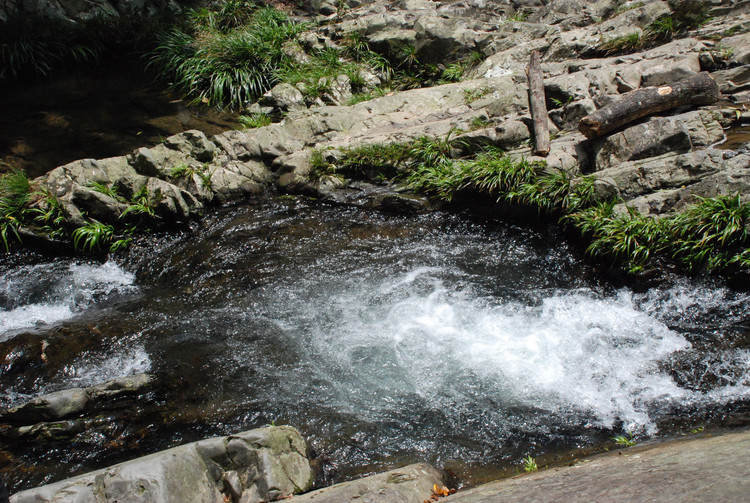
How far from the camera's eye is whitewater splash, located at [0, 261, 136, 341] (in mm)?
5008

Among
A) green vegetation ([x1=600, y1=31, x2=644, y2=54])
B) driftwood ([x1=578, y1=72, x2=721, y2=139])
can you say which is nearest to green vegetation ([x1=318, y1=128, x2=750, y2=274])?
driftwood ([x1=578, y1=72, x2=721, y2=139])

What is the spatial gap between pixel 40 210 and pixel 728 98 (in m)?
8.66

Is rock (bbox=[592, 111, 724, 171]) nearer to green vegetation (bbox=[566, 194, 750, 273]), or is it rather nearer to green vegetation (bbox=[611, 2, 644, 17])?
green vegetation (bbox=[566, 194, 750, 273])

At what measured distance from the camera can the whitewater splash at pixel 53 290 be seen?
197 inches

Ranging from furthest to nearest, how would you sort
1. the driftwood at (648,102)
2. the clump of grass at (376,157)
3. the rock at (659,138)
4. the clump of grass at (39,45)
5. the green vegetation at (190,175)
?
the clump of grass at (39,45) < the clump of grass at (376,157) < the green vegetation at (190,175) < the driftwood at (648,102) < the rock at (659,138)

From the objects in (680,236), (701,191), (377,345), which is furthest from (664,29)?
(377,345)

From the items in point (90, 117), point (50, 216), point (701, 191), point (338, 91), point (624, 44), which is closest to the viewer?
point (701, 191)

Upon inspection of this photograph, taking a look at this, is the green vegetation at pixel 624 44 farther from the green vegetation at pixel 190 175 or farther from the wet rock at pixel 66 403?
the wet rock at pixel 66 403

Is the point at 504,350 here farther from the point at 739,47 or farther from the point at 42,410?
the point at 739,47

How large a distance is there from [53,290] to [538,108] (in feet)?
20.3

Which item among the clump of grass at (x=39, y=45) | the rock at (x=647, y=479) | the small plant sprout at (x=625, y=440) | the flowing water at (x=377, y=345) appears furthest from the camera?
the clump of grass at (x=39, y=45)

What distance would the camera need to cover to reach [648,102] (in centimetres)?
586

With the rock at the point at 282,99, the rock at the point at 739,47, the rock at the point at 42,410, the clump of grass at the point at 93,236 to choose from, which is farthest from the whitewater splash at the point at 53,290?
the rock at the point at 739,47

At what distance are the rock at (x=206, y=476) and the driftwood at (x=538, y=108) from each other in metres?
4.66
